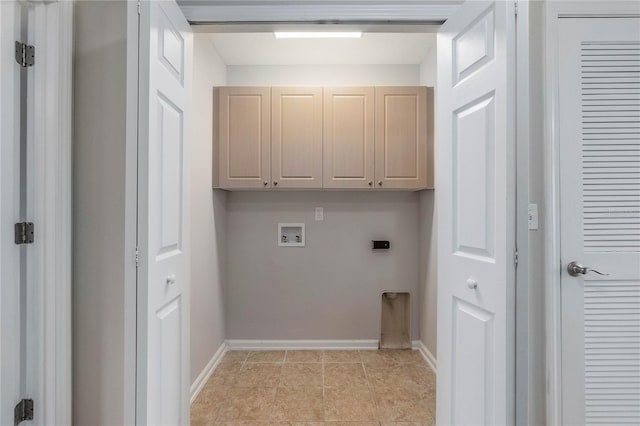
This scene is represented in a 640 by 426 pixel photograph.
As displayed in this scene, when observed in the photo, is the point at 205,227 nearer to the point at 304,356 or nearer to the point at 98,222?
the point at 98,222

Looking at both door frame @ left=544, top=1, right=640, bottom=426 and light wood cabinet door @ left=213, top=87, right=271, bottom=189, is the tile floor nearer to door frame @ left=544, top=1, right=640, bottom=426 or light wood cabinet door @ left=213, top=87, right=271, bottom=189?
door frame @ left=544, top=1, right=640, bottom=426

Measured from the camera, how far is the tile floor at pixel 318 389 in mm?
2035

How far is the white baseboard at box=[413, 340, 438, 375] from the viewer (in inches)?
105

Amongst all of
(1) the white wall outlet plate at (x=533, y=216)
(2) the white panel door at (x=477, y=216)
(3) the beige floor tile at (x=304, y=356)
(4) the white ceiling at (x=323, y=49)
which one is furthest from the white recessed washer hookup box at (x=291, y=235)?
(1) the white wall outlet plate at (x=533, y=216)

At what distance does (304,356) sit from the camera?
2.92m

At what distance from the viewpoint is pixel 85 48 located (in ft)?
4.69

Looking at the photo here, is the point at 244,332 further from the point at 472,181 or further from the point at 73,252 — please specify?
the point at 472,181

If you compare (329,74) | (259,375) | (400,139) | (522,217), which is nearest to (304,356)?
(259,375)

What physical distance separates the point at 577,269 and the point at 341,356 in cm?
203

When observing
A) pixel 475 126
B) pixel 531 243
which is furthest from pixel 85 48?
pixel 531 243

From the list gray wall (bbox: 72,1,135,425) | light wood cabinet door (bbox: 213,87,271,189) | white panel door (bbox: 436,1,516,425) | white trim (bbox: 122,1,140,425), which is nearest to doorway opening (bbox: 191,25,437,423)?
light wood cabinet door (bbox: 213,87,271,189)

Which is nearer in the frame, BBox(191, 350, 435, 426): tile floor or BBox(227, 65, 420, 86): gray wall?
BBox(191, 350, 435, 426): tile floor

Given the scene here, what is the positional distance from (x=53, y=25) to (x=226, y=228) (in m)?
2.03

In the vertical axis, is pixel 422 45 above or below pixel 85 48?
above
